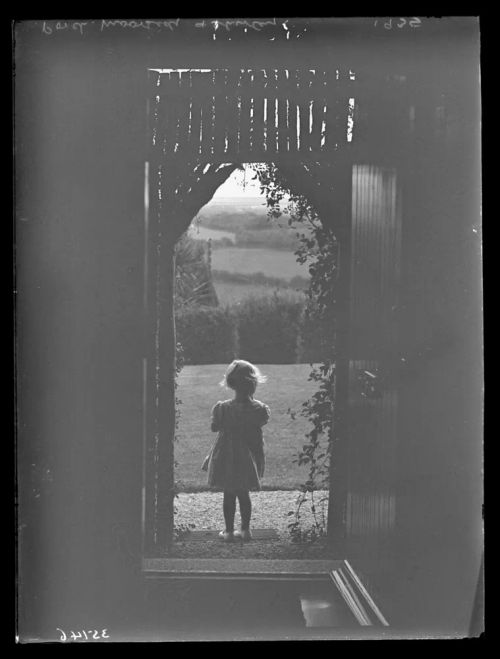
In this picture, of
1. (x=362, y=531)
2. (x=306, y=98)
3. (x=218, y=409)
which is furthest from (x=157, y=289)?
(x=362, y=531)

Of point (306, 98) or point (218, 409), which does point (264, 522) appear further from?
point (306, 98)

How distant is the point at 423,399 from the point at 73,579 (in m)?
1.42

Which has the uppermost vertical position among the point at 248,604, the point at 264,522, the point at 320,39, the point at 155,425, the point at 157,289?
the point at 320,39

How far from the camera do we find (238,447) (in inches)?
172

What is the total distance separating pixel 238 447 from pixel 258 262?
674mm

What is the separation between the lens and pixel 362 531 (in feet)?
14.5

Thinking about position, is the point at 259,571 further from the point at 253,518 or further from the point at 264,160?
the point at 264,160

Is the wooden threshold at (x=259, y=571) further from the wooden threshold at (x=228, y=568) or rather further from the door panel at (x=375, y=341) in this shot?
the door panel at (x=375, y=341)

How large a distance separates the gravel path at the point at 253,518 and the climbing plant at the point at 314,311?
34 millimetres

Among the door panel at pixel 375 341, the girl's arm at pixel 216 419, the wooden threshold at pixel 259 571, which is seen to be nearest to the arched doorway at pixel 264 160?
Answer: the door panel at pixel 375 341

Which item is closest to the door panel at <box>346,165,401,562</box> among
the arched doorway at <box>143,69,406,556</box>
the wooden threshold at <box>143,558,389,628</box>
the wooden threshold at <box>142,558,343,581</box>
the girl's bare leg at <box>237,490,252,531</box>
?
the arched doorway at <box>143,69,406,556</box>

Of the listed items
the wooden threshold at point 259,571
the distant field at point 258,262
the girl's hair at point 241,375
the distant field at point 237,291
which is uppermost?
the distant field at point 258,262

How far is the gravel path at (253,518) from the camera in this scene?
4.36 m

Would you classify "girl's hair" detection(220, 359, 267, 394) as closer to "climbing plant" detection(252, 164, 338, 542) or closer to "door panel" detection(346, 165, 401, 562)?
"climbing plant" detection(252, 164, 338, 542)
